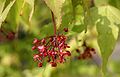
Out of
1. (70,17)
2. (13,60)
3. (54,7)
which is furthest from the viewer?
(13,60)

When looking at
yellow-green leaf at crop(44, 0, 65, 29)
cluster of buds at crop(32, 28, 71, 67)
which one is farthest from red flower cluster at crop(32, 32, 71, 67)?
yellow-green leaf at crop(44, 0, 65, 29)

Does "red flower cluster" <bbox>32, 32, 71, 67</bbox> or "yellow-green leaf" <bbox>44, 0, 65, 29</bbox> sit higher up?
"yellow-green leaf" <bbox>44, 0, 65, 29</bbox>

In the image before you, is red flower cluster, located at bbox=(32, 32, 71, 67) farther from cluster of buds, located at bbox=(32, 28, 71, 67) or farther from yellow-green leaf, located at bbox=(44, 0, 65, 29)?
yellow-green leaf, located at bbox=(44, 0, 65, 29)

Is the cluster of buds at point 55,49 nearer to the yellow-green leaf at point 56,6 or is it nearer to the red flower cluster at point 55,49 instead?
the red flower cluster at point 55,49

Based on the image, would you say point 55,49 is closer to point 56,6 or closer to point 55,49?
point 55,49

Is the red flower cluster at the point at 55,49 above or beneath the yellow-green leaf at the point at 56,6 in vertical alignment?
beneath

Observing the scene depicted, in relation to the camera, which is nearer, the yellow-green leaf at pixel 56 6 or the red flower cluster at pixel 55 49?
the yellow-green leaf at pixel 56 6

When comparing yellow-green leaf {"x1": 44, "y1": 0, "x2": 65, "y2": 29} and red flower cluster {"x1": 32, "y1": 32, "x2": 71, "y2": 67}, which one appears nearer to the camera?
yellow-green leaf {"x1": 44, "y1": 0, "x2": 65, "y2": 29}

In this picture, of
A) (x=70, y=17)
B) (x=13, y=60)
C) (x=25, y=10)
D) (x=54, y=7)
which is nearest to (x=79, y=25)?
(x=70, y=17)

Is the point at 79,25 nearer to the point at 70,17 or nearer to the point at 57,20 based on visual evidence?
the point at 70,17

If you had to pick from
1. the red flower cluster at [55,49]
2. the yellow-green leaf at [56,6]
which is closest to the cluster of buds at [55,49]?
the red flower cluster at [55,49]

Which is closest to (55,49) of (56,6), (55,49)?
(55,49)
